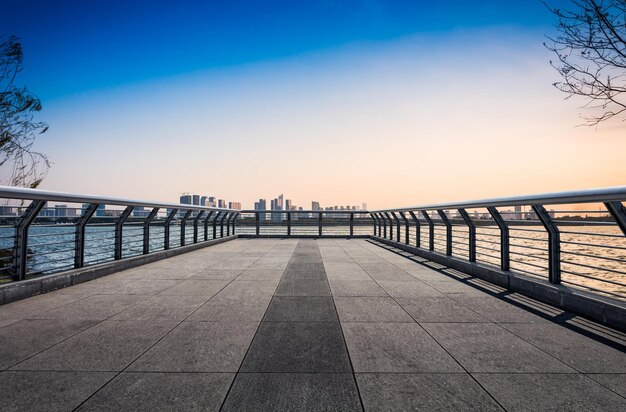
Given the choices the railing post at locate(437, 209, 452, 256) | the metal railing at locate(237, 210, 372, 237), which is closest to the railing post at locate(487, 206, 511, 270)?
the railing post at locate(437, 209, 452, 256)

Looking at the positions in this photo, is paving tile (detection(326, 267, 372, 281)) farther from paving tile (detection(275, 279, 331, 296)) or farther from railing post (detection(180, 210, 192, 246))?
railing post (detection(180, 210, 192, 246))

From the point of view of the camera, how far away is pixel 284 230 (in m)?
16.0

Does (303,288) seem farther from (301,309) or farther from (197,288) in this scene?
(197,288)

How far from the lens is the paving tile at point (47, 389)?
196 centimetres

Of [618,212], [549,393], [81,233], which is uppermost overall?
[618,212]

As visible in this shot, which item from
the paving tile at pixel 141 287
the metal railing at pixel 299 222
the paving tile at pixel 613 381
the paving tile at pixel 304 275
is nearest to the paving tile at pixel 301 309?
the paving tile at pixel 304 275

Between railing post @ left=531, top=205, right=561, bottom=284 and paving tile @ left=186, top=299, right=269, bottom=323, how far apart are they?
3.74m

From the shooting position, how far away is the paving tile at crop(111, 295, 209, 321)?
3602mm

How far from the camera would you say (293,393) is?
6.86ft

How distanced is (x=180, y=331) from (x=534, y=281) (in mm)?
4472

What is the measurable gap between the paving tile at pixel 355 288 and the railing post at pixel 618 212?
2.67m

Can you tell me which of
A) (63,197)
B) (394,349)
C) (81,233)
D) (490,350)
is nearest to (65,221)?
(81,233)

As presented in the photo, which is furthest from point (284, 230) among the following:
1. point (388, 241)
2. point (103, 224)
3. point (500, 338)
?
point (500, 338)

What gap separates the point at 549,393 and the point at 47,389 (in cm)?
325
